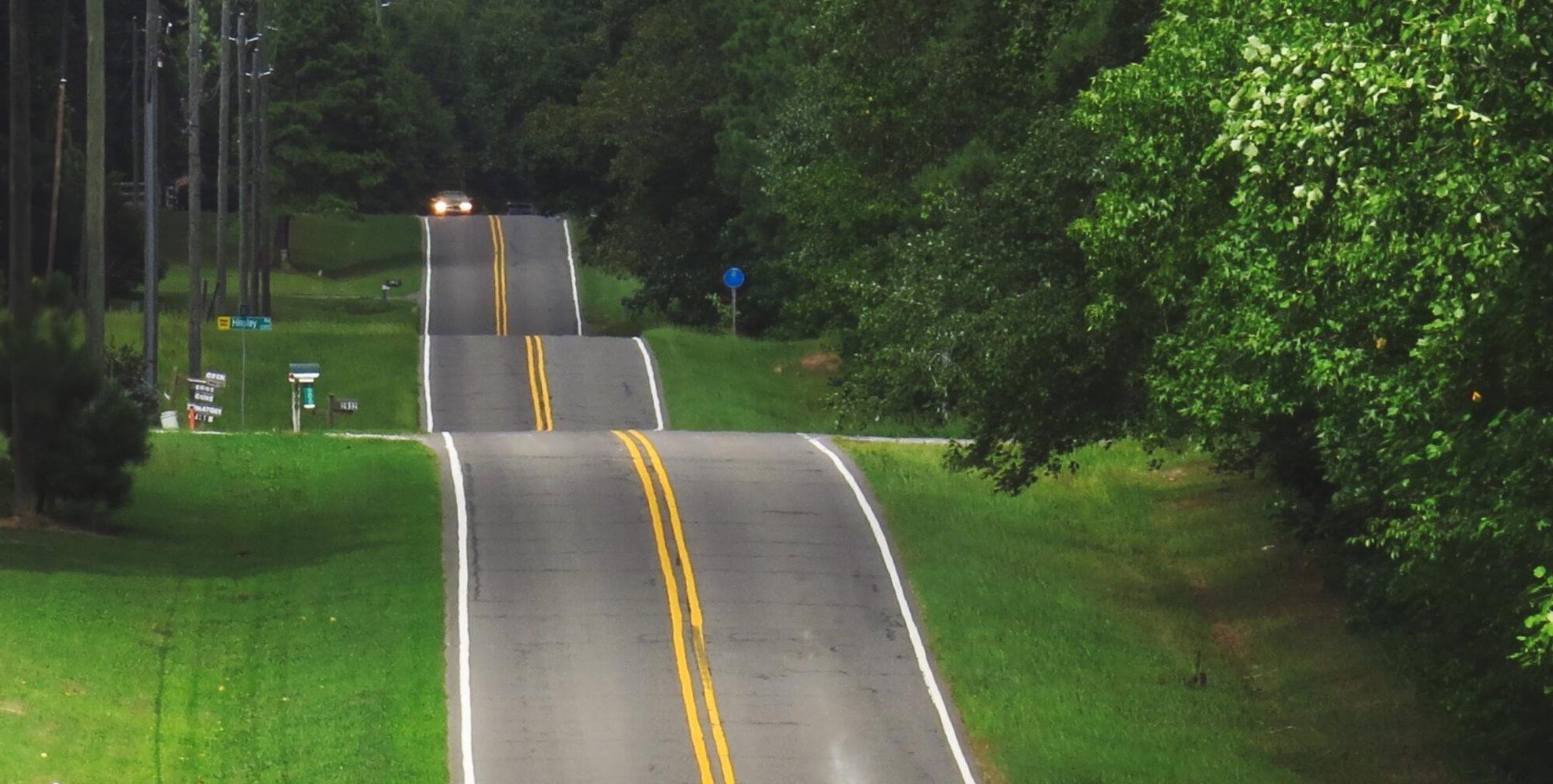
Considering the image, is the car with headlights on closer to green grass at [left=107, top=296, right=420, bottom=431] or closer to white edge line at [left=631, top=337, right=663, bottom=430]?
green grass at [left=107, top=296, right=420, bottom=431]

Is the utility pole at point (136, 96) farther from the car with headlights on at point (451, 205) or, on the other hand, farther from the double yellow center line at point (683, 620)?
the double yellow center line at point (683, 620)

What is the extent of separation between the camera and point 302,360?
2092 inches

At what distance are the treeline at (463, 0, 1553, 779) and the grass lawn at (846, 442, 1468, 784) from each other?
141 cm

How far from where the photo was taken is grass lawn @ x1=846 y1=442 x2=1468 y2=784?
21719 mm

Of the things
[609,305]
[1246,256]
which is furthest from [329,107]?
[1246,256]

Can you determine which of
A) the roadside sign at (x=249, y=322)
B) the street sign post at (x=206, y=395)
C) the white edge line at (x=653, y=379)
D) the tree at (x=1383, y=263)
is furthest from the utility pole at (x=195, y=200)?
the tree at (x=1383, y=263)

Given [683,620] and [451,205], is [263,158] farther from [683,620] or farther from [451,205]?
[683,620]

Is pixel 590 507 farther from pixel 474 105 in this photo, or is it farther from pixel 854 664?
pixel 474 105

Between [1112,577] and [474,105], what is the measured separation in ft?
288

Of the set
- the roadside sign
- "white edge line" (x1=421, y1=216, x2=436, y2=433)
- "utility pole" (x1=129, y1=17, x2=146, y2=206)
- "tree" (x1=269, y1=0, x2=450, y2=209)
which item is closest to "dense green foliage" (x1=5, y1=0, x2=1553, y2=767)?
"white edge line" (x1=421, y1=216, x2=436, y2=433)

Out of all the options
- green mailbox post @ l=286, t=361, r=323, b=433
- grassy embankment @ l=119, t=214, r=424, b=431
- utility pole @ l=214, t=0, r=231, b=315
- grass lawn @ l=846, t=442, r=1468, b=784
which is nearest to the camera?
grass lawn @ l=846, t=442, r=1468, b=784

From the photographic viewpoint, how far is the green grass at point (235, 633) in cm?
1970

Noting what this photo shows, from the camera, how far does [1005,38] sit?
26797mm

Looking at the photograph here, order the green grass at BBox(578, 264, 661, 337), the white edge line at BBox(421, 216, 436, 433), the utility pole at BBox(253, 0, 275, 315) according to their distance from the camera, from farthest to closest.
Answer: the green grass at BBox(578, 264, 661, 337) < the utility pole at BBox(253, 0, 275, 315) < the white edge line at BBox(421, 216, 436, 433)
